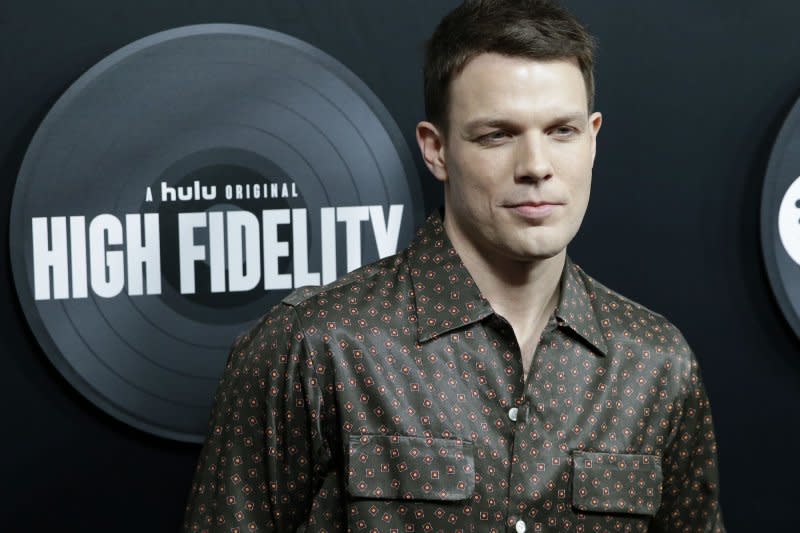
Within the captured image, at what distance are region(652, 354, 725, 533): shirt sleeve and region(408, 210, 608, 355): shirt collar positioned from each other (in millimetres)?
173

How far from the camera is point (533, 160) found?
1.49 m

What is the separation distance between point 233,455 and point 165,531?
1.40 feet

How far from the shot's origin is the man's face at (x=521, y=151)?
150cm

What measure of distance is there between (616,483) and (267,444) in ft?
1.56

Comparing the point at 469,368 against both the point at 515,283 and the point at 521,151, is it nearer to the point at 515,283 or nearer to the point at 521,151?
the point at 515,283

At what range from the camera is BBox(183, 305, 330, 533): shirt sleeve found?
155 cm

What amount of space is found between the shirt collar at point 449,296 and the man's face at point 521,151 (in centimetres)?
8

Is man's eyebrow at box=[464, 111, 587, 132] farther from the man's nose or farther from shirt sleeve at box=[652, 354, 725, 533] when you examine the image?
shirt sleeve at box=[652, 354, 725, 533]

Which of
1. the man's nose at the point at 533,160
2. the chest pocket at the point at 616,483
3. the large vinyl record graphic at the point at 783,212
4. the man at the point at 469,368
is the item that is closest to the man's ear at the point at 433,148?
the man at the point at 469,368

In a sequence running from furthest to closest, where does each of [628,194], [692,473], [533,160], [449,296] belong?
[628,194] < [692,473] < [449,296] < [533,160]

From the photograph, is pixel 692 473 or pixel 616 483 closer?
pixel 616 483

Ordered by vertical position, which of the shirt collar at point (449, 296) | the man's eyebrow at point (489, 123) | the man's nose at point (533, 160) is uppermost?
the man's eyebrow at point (489, 123)

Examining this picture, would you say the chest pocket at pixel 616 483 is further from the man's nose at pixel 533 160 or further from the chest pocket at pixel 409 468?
the man's nose at pixel 533 160

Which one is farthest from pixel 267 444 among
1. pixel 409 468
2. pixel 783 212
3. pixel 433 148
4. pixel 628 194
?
pixel 783 212
